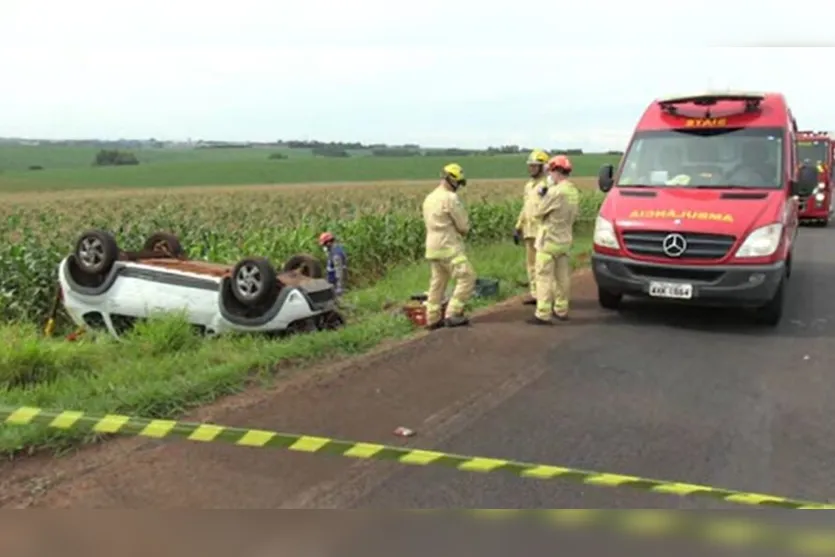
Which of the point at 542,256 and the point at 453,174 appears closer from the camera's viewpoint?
the point at 453,174

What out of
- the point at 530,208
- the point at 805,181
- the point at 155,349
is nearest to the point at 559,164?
the point at 530,208

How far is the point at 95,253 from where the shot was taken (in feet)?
25.1

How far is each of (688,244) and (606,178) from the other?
1.72 m

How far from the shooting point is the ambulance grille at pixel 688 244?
789cm

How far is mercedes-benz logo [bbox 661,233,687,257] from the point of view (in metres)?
8.00

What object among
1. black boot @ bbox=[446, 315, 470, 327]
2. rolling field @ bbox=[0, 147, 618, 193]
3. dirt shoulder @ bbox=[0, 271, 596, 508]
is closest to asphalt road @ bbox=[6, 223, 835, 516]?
dirt shoulder @ bbox=[0, 271, 596, 508]

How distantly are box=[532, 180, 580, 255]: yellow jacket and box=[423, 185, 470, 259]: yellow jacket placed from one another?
1044 mm

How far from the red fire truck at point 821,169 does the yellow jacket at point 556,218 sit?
1481 cm

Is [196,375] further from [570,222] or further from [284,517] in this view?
[570,222]

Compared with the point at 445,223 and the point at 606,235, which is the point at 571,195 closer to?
the point at 606,235

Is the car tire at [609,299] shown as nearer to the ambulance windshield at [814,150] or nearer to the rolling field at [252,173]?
the ambulance windshield at [814,150]

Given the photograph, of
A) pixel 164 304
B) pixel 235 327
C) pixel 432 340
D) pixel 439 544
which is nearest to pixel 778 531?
pixel 439 544

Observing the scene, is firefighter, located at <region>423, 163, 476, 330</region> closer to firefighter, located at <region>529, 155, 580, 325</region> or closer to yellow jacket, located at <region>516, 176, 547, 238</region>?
firefighter, located at <region>529, 155, 580, 325</region>

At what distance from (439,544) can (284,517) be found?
863mm
